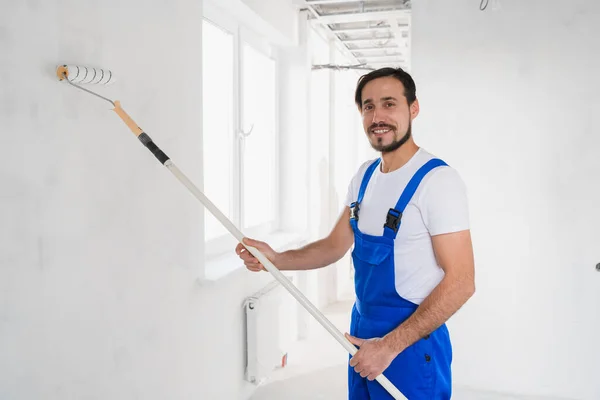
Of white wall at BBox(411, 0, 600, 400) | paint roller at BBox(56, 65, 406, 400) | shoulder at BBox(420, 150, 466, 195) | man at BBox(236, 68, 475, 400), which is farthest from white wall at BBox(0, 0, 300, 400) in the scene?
white wall at BBox(411, 0, 600, 400)

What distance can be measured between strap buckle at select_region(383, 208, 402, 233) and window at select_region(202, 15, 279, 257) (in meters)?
1.23

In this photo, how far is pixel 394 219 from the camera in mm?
1430

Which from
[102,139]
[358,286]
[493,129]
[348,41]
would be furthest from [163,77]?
[348,41]

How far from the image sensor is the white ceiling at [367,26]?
10.6 ft

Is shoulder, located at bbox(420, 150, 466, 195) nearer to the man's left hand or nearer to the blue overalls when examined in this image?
the blue overalls

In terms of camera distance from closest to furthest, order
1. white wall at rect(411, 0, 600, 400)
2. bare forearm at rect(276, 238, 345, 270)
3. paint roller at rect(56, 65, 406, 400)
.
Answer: paint roller at rect(56, 65, 406, 400) → bare forearm at rect(276, 238, 345, 270) → white wall at rect(411, 0, 600, 400)

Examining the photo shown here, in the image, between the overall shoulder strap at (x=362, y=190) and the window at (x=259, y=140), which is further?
the window at (x=259, y=140)

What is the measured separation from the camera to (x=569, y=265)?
2.70m

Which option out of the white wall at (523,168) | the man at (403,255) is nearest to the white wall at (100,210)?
the man at (403,255)

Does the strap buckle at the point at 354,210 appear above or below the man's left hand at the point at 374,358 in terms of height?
above

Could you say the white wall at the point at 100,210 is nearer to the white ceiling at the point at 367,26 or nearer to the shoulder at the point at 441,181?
the shoulder at the point at 441,181

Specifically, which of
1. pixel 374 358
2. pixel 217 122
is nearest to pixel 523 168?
pixel 217 122

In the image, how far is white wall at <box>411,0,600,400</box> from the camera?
263 centimetres

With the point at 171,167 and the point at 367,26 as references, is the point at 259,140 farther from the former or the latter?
the point at 171,167
